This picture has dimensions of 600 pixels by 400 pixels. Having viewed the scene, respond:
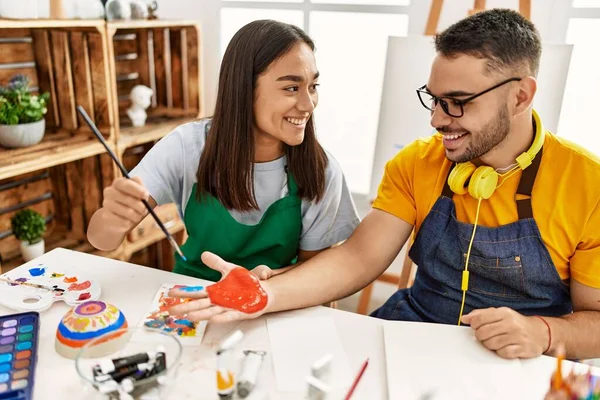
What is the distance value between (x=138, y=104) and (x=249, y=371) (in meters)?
1.78

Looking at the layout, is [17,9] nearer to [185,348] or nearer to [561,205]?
[185,348]

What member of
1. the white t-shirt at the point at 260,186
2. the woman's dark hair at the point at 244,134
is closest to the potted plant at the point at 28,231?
the white t-shirt at the point at 260,186

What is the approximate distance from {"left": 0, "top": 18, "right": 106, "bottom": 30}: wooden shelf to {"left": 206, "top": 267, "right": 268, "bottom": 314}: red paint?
122cm

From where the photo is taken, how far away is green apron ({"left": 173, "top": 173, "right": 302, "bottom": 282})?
4.75 feet

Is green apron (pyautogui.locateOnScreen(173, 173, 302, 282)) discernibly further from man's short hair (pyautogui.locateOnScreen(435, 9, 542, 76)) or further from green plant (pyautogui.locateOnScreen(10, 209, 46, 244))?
green plant (pyautogui.locateOnScreen(10, 209, 46, 244))

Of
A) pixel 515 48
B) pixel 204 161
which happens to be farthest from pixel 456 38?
pixel 204 161

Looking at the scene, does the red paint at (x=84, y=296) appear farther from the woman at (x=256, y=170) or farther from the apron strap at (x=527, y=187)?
the apron strap at (x=527, y=187)

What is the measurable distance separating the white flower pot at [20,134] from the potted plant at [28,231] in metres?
0.31

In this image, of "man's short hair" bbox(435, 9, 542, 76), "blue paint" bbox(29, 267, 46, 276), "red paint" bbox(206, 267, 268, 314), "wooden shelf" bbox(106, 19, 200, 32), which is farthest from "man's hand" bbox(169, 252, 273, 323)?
"wooden shelf" bbox(106, 19, 200, 32)

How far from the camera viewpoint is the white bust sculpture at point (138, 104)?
92.4 inches

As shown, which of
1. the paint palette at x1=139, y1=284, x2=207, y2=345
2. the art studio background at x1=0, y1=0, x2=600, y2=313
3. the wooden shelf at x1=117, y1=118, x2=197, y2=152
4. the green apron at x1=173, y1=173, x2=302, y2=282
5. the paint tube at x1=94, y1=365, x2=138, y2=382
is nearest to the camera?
the paint tube at x1=94, y1=365, x2=138, y2=382

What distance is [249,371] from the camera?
34.6 inches

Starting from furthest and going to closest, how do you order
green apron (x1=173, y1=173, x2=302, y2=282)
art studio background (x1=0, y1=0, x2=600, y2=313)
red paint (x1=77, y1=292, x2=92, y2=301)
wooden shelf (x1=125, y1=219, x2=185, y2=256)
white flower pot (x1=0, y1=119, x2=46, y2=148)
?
wooden shelf (x1=125, y1=219, x2=185, y2=256) → art studio background (x1=0, y1=0, x2=600, y2=313) → white flower pot (x1=0, y1=119, x2=46, y2=148) → green apron (x1=173, y1=173, x2=302, y2=282) → red paint (x1=77, y1=292, x2=92, y2=301)

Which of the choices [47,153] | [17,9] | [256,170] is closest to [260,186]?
[256,170]
